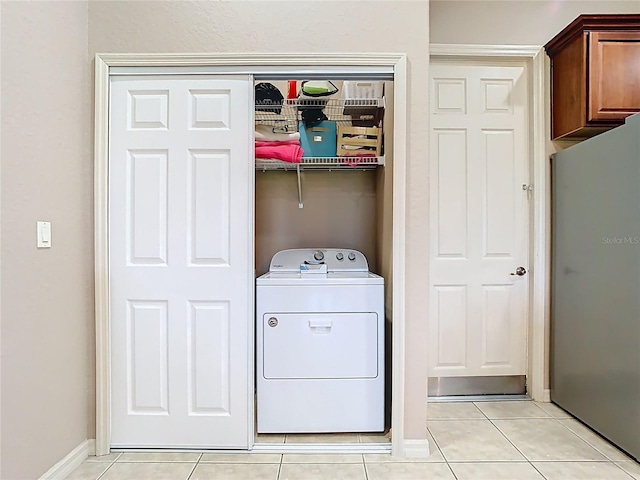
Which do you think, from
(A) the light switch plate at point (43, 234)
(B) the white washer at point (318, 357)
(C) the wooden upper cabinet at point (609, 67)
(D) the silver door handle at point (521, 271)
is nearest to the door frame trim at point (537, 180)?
(D) the silver door handle at point (521, 271)

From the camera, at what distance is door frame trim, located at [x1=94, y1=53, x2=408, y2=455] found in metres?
2.00

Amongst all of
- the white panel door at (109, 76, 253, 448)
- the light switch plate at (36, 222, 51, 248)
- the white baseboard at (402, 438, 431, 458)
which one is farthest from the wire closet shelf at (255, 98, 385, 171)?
the white baseboard at (402, 438, 431, 458)

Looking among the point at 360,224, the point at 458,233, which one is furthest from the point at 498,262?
the point at 360,224

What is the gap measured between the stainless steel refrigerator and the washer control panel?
4.27 feet

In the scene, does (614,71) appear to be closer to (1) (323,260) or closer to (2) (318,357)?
(1) (323,260)

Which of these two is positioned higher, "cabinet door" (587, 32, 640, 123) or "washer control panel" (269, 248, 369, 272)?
"cabinet door" (587, 32, 640, 123)

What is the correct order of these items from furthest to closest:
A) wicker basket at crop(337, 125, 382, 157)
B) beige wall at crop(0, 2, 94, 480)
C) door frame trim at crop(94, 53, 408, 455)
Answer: wicker basket at crop(337, 125, 382, 157) < door frame trim at crop(94, 53, 408, 455) < beige wall at crop(0, 2, 94, 480)

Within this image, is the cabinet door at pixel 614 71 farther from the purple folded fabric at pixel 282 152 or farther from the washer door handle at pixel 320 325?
the washer door handle at pixel 320 325

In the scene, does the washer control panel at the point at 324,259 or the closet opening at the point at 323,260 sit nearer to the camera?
the closet opening at the point at 323,260

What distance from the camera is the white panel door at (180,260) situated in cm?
204

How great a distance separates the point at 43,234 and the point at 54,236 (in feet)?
0.24

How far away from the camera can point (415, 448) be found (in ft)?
6.67

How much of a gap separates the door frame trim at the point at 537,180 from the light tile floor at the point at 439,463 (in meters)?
0.56

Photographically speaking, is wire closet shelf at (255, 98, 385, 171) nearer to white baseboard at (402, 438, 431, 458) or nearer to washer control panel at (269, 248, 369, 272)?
washer control panel at (269, 248, 369, 272)
